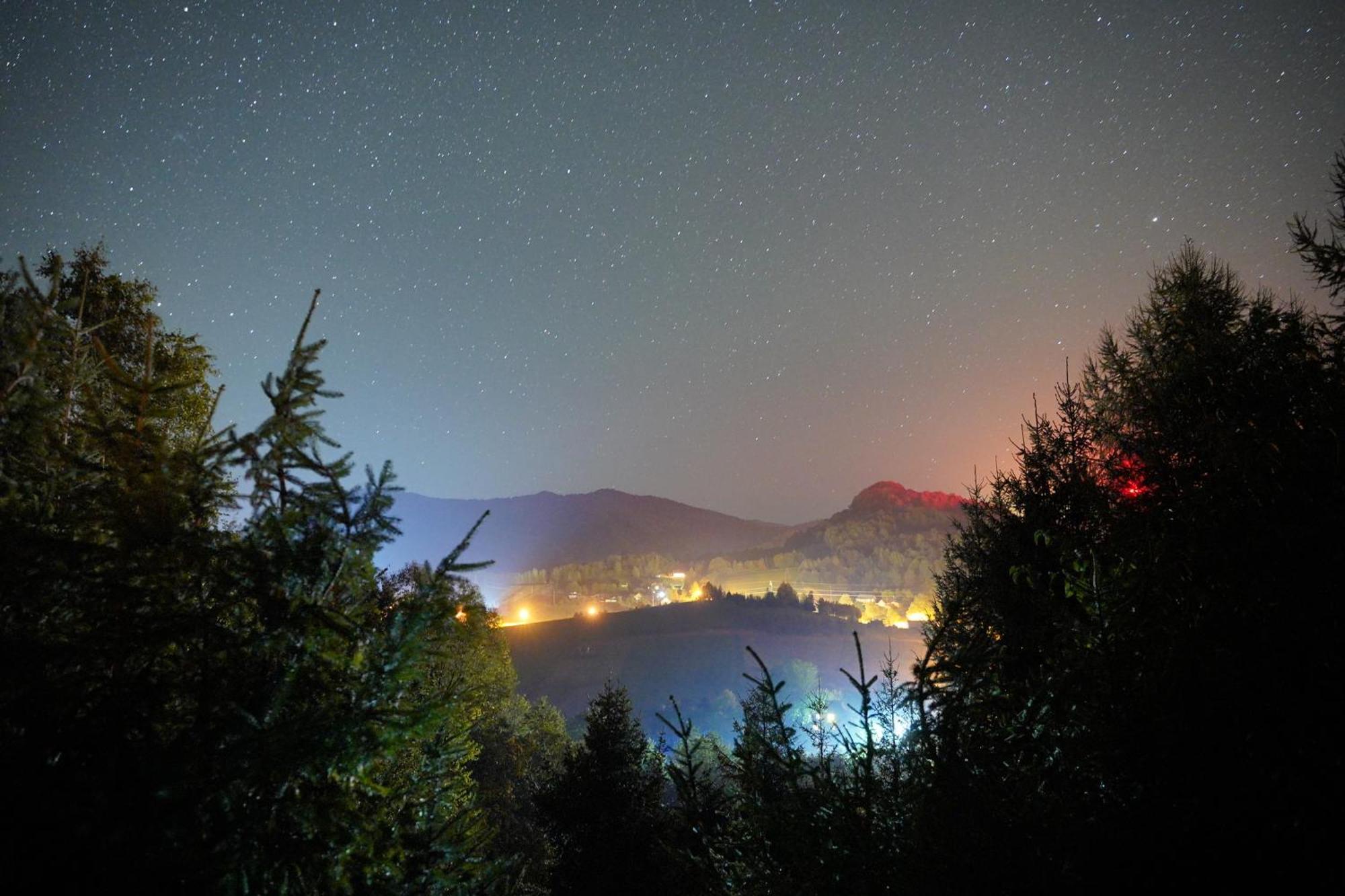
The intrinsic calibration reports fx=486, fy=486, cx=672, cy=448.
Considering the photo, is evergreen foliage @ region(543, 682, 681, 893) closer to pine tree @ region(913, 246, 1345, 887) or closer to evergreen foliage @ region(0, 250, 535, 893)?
evergreen foliage @ region(0, 250, 535, 893)

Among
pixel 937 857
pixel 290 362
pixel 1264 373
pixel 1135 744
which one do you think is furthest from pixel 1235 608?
pixel 290 362

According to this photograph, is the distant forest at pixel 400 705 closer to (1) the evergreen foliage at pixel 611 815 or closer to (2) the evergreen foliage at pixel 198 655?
(2) the evergreen foliage at pixel 198 655

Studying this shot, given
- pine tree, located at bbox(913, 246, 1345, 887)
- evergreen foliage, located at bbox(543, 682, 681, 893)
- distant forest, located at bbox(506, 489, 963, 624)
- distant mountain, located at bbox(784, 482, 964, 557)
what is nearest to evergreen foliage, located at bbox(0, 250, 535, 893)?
pine tree, located at bbox(913, 246, 1345, 887)

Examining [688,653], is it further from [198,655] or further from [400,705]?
[198,655]

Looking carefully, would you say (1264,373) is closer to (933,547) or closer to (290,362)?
(290,362)

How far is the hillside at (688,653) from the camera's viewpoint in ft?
214

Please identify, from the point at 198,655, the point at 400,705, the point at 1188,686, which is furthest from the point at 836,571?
the point at 198,655

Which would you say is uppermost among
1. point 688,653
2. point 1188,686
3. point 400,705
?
point 400,705

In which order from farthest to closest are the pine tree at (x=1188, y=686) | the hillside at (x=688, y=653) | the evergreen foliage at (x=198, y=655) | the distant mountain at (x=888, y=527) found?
1. the distant mountain at (x=888, y=527)
2. the hillside at (x=688, y=653)
3. the pine tree at (x=1188, y=686)
4. the evergreen foliage at (x=198, y=655)

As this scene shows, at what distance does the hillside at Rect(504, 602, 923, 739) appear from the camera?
214 ft

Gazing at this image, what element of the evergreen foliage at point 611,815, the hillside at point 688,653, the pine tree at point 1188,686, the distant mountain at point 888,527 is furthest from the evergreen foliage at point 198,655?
the distant mountain at point 888,527

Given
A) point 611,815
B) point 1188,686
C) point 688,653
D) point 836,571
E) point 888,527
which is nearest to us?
point 1188,686

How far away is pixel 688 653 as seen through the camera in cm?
8000

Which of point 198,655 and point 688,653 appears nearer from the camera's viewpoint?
point 198,655
